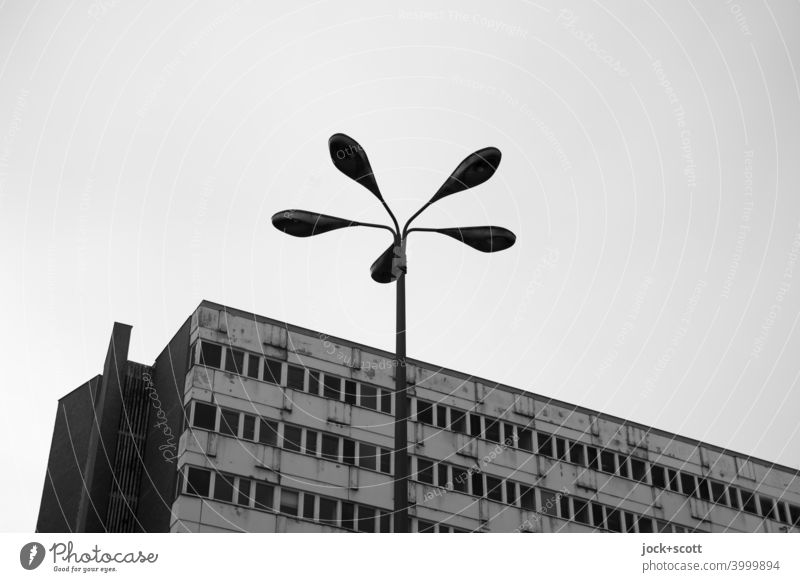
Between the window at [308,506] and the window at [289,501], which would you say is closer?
the window at [289,501]

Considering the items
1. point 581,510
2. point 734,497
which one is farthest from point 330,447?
point 734,497

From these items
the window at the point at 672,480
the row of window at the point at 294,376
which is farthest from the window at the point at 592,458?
the row of window at the point at 294,376

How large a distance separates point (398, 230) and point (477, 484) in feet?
132

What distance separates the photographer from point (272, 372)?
4978 centimetres

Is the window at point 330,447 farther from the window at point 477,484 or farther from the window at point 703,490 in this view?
the window at point 703,490

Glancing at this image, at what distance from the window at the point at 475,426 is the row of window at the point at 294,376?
470cm

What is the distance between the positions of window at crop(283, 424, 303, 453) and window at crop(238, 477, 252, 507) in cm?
263

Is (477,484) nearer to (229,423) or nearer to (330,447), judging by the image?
(330,447)

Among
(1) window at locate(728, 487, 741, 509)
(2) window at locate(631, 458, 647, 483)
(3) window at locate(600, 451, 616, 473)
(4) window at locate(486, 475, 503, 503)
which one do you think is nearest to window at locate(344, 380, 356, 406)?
(4) window at locate(486, 475, 503, 503)

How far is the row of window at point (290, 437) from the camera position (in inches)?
1853

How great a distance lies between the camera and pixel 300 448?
48656 millimetres

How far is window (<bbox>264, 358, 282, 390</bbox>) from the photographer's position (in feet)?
162

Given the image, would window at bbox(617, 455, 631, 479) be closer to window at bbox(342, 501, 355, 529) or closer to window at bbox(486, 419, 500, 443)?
window at bbox(486, 419, 500, 443)

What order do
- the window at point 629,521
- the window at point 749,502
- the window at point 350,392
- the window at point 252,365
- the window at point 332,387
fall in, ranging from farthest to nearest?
the window at point 749,502
the window at point 629,521
the window at point 350,392
the window at point 332,387
the window at point 252,365
